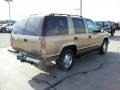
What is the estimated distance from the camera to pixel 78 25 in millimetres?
6969

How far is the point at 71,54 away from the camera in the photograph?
668 cm

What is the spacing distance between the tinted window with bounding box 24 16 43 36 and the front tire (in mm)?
1215

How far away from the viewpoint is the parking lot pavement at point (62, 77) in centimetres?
513

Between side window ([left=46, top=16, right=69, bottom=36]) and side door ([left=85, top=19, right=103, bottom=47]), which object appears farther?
side door ([left=85, top=19, right=103, bottom=47])

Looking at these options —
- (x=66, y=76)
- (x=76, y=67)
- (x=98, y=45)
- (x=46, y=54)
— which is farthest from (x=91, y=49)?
(x=46, y=54)

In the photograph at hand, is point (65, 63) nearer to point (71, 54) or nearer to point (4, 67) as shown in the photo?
point (71, 54)

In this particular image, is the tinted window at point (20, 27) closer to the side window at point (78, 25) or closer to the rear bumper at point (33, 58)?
the rear bumper at point (33, 58)

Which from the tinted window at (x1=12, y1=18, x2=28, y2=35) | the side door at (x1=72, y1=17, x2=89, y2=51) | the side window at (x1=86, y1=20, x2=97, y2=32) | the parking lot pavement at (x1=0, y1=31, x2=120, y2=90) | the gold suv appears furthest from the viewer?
the side window at (x1=86, y1=20, x2=97, y2=32)

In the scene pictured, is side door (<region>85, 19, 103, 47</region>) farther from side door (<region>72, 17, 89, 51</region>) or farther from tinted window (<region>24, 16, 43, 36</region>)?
tinted window (<region>24, 16, 43, 36</region>)

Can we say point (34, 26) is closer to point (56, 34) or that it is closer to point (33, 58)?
point (56, 34)

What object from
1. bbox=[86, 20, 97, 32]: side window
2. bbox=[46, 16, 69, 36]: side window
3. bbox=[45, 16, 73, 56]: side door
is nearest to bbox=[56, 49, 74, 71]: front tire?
bbox=[45, 16, 73, 56]: side door

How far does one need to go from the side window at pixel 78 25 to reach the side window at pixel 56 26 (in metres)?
0.53

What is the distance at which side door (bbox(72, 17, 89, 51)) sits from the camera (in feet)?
22.2

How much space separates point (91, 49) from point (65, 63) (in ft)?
6.39
